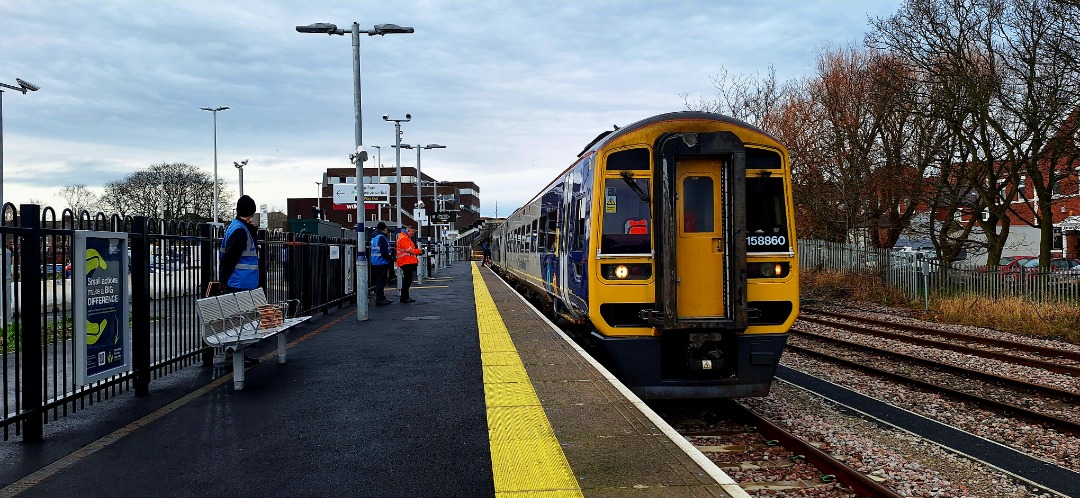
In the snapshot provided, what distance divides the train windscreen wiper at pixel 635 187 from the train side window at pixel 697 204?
1.22ft

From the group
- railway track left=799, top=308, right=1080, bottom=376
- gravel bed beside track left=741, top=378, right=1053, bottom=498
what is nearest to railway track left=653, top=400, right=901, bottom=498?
gravel bed beside track left=741, top=378, right=1053, bottom=498

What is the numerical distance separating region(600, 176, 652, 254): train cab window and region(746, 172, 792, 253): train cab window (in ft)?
3.23

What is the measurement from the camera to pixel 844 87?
2722 centimetres

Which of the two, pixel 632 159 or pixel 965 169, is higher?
pixel 965 169

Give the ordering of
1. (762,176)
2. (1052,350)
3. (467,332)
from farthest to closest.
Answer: (1052,350) → (467,332) → (762,176)

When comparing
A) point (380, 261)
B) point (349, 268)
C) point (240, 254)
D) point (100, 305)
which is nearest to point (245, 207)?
point (240, 254)

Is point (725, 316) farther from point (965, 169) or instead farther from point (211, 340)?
point (965, 169)

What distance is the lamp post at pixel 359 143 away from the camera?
12867 millimetres

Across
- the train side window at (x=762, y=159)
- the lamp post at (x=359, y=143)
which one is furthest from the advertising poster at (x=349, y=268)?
the train side window at (x=762, y=159)

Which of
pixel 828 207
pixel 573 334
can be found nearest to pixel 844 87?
pixel 828 207

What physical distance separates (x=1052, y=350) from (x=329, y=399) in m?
11.1

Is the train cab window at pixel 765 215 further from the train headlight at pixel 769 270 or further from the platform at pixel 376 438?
the platform at pixel 376 438

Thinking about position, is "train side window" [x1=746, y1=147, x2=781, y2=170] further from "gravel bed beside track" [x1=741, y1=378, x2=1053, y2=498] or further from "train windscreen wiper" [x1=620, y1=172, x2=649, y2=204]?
"gravel bed beside track" [x1=741, y1=378, x2=1053, y2=498]

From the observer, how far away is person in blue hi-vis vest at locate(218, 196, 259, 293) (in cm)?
764
